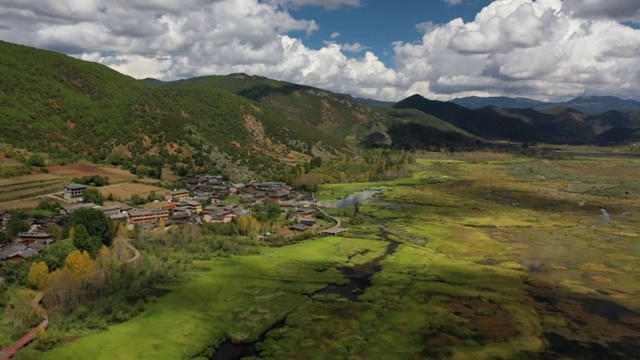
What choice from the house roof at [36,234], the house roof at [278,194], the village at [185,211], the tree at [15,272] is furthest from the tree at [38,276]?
the house roof at [278,194]

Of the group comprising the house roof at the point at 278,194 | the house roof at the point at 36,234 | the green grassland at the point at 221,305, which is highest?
the house roof at the point at 36,234

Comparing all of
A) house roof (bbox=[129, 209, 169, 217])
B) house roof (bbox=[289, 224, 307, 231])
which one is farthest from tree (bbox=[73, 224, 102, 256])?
house roof (bbox=[289, 224, 307, 231])

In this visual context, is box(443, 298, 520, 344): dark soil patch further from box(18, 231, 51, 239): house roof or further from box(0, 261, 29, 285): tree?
box(18, 231, 51, 239): house roof

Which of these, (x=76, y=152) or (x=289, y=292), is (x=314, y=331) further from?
(x=76, y=152)

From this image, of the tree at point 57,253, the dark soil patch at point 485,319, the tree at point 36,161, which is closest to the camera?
the dark soil patch at point 485,319

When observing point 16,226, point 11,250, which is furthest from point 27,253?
point 16,226

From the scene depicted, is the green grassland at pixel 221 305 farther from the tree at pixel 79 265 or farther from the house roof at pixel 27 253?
the house roof at pixel 27 253

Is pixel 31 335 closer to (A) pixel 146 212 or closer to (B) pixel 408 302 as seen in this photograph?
(B) pixel 408 302
